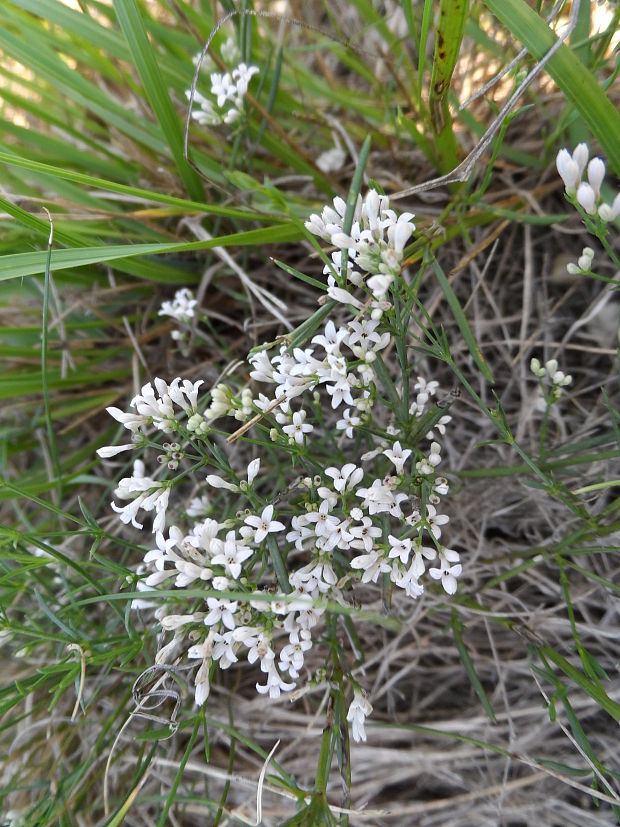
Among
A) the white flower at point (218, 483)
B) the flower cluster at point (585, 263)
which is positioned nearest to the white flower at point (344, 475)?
the white flower at point (218, 483)

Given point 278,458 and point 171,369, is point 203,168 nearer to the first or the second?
point 171,369

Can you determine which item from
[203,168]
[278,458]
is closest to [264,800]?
[278,458]

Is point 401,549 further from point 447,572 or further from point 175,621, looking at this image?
point 175,621

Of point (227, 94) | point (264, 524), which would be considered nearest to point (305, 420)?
point (264, 524)

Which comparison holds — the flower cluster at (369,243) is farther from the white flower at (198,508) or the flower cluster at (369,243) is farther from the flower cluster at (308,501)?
the white flower at (198,508)

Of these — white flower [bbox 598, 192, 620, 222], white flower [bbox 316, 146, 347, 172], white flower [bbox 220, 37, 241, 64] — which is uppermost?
white flower [bbox 220, 37, 241, 64]

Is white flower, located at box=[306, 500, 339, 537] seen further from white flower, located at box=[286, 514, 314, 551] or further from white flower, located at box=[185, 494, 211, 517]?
white flower, located at box=[185, 494, 211, 517]

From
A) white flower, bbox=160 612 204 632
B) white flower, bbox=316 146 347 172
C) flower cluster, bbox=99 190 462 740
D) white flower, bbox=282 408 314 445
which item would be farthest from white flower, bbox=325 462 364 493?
white flower, bbox=316 146 347 172
